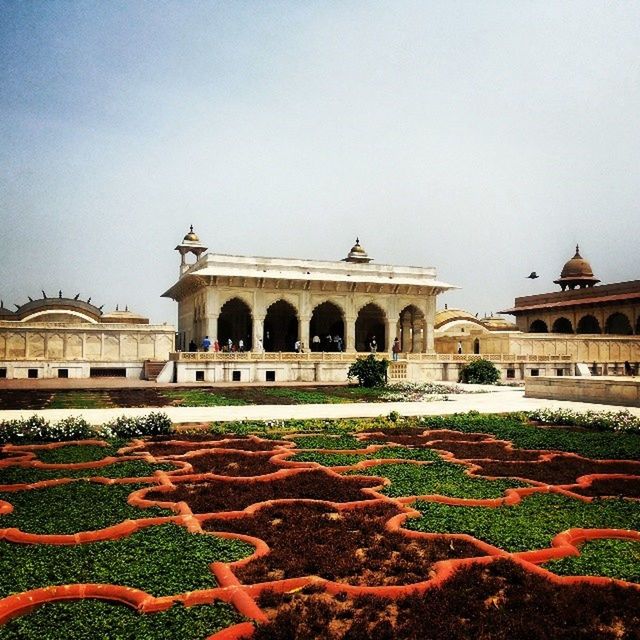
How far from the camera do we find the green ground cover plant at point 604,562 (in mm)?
3549

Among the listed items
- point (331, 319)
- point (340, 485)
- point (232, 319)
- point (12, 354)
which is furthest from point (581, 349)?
point (340, 485)

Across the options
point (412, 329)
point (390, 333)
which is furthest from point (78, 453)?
point (412, 329)

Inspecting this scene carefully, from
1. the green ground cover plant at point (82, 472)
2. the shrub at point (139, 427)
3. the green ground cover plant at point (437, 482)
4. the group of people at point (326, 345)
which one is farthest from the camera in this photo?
the group of people at point (326, 345)

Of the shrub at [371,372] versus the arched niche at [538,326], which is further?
the arched niche at [538,326]

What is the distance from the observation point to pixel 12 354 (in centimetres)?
2739

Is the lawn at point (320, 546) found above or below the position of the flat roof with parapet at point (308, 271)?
below

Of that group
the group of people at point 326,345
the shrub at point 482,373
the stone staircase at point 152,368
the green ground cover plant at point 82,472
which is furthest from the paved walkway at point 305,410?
the group of people at point 326,345

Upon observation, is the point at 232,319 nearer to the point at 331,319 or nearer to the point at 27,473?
the point at 331,319

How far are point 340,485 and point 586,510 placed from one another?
2.01 metres

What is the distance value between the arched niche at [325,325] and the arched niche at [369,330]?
1.08m

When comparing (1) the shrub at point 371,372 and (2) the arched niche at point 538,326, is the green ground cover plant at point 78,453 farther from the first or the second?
(2) the arched niche at point 538,326

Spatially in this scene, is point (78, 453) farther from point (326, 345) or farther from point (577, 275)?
point (577, 275)

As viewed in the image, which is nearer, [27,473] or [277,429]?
[27,473]

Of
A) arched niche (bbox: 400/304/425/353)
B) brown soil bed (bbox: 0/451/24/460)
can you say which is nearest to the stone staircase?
arched niche (bbox: 400/304/425/353)
